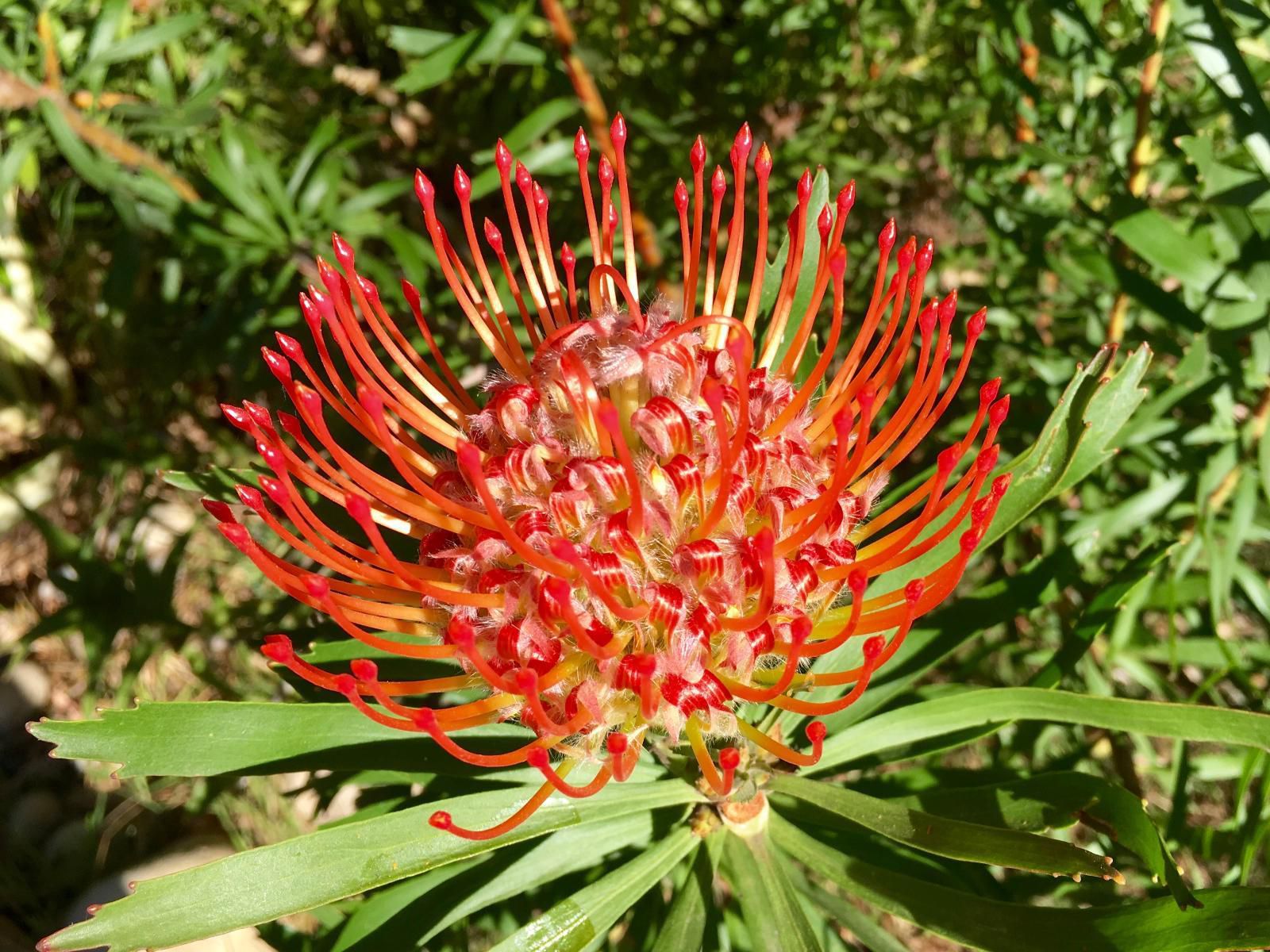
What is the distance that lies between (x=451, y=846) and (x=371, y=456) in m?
0.73

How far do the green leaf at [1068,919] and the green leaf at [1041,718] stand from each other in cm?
16

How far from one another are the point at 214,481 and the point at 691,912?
0.77 m

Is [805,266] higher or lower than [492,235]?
lower

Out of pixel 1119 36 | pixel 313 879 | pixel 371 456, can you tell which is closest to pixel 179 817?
pixel 371 456

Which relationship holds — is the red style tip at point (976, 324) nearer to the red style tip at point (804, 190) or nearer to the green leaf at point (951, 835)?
the red style tip at point (804, 190)

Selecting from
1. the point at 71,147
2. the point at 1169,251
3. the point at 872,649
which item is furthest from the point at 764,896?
the point at 71,147

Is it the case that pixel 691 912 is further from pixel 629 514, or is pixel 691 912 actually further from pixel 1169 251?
pixel 1169 251

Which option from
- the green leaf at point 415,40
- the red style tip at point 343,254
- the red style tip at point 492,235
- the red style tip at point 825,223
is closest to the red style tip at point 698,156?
the red style tip at point 825,223

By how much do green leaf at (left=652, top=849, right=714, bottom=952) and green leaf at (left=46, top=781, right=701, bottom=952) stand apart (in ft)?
0.66

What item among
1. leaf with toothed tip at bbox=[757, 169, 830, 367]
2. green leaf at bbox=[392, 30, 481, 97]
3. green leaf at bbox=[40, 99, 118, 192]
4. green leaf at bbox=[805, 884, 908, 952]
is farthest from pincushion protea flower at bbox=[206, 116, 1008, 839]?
green leaf at bbox=[40, 99, 118, 192]

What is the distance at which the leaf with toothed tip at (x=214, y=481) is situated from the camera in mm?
1089

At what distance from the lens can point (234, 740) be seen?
893 millimetres

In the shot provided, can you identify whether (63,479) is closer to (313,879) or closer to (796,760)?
(313,879)

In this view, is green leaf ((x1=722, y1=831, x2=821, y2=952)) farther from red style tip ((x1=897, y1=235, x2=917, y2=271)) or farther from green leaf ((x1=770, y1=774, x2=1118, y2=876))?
red style tip ((x1=897, y1=235, x2=917, y2=271))
